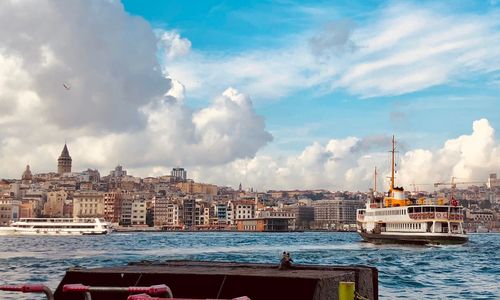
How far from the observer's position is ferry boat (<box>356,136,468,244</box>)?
72.6 metres

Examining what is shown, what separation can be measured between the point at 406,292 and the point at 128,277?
1893 centimetres

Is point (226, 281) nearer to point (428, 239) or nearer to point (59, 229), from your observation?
point (428, 239)

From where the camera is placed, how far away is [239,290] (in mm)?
9180

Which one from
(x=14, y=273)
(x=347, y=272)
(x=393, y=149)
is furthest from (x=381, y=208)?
(x=347, y=272)

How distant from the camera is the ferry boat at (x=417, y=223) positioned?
72625 millimetres

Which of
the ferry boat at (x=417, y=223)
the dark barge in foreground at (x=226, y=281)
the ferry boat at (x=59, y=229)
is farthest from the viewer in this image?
the ferry boat at (x=59, y=229)

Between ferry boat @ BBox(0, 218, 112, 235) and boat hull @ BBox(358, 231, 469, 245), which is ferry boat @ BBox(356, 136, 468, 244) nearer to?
boat hull @ BBox(358, 231, 469, 245)

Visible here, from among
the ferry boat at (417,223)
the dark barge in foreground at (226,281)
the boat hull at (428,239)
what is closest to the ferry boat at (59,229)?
the ferry boat at (417,223)

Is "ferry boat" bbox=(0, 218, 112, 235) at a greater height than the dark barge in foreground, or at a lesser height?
lesser

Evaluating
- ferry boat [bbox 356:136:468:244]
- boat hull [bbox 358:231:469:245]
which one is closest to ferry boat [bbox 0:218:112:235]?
ferry boat [bbox 356:136:468:244]

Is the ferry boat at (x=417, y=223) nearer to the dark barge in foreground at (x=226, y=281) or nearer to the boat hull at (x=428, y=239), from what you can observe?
the boat hull at (x=428, y=239)

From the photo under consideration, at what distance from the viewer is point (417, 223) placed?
75000 mm

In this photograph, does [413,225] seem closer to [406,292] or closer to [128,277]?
[406,292]

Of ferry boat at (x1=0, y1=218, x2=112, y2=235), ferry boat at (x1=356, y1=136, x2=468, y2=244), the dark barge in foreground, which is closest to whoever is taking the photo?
the dark barge in foreground
